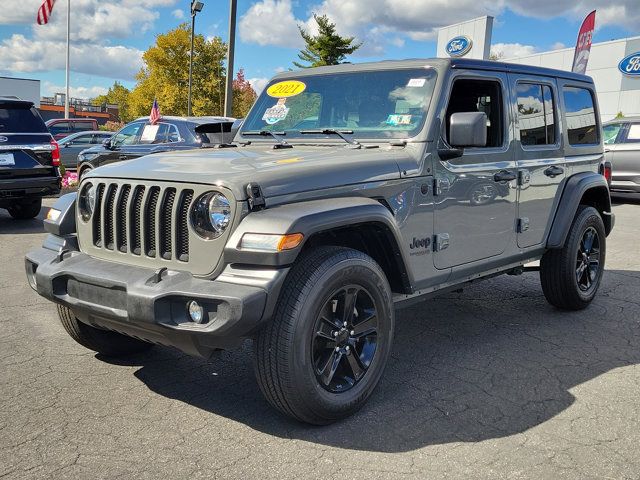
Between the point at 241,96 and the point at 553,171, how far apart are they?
38298 mm

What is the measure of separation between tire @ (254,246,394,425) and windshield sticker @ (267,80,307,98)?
5.74 feet

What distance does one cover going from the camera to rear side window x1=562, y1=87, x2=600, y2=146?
5.14 meters

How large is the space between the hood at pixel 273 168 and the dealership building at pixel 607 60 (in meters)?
29.7

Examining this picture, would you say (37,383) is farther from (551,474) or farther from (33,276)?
(551,474)

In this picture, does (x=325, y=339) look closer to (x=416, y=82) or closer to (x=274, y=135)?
(x=274, y=135)

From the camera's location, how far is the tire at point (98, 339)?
379 centimetres

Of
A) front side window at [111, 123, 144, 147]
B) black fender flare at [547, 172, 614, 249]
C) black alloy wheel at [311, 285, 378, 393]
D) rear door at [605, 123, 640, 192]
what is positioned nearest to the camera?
black alloy wheel at [311, 285, 378, 393]

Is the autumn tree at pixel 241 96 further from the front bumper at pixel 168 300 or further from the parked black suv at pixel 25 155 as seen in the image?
the front bumper at pixel 168 300

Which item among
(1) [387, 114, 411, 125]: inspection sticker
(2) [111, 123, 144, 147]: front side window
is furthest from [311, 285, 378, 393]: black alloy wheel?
(2) [111, 123, 144, 147]: front side window

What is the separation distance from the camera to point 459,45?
1273 inches

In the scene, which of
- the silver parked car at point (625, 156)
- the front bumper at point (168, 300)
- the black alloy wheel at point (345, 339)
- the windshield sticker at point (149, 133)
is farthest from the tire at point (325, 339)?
the silver parked car at point (625, 156)

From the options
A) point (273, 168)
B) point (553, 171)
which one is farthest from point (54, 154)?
point (553, 171)

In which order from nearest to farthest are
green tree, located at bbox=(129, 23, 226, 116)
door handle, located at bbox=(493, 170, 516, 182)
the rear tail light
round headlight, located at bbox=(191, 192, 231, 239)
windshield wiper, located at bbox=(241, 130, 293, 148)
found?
round headlight, located at bbox=(191, 192, 231, 239) → windshield wiper, located at bbox=(241, 130, 293, 148) → door handle, located at bbox=(493, 170, 516, 182) → the rear tail light → green tree, located at bbox=(129, 23, 226, 116)

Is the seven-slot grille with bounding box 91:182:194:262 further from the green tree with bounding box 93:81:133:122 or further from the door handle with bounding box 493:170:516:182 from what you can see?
the green tree with bounding box 93:81:133:122
